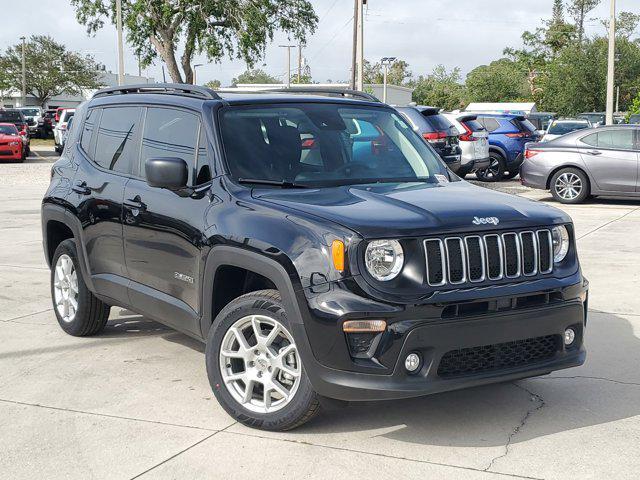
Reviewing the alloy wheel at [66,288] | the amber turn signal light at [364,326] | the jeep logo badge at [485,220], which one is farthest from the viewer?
the alloy wheel at [66,288]

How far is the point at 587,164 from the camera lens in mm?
16391

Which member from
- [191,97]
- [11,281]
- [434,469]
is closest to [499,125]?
[11,281]

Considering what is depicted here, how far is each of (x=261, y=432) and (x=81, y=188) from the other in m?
2.59

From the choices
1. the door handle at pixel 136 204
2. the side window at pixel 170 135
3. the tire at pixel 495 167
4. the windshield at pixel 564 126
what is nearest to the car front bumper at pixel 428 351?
the side window at pixel 170 135

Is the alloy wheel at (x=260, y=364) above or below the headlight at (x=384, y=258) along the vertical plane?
below

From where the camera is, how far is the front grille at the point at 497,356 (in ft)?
14.5

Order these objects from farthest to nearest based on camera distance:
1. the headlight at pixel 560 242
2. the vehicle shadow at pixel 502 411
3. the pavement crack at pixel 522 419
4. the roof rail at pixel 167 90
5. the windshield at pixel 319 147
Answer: the roof rail at pixel 167 90 → the windshield at pixel 319 147 → the headlight at pixel 560 242 → the vehicle shadow at pixel 502 411 → the pavement crack at pixel 522 419

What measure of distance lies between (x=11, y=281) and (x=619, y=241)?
289 inches

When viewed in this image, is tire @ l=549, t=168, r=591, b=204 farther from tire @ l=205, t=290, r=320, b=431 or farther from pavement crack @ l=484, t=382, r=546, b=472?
tire @ l=205, t=290, r=320, b=431

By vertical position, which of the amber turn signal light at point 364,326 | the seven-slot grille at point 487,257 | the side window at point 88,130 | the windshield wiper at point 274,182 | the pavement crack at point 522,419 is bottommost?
the pavement crack at point 522,419

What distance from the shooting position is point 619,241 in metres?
11.7

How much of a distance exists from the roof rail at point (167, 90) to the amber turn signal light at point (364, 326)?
6.40 ft

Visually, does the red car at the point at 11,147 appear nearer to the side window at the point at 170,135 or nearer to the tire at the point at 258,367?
the side window at the point at 170,135

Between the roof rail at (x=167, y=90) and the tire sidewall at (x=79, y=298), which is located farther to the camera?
the tire sidewall at (x=79, y=298)
